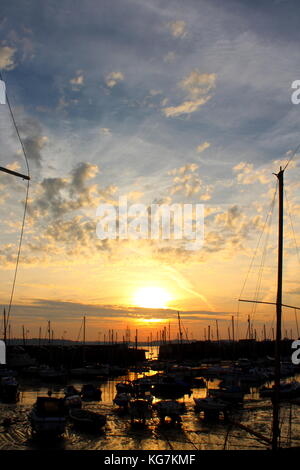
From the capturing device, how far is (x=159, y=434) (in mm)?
32781

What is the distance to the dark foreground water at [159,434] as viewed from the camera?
2884 cm

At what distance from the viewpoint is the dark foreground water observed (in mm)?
28844

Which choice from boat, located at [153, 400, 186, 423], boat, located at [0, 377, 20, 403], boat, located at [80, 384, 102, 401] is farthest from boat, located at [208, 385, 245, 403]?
boat, located at [0, 377, 20, 403]

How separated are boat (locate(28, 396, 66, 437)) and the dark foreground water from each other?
800 mm

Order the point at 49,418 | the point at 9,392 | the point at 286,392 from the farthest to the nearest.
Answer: the point at 286,392 → the point at 9,392 → the point at 49,418

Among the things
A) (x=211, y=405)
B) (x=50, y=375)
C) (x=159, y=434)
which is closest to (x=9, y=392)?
(x=50, y=375)

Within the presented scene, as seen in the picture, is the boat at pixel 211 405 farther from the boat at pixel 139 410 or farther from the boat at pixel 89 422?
the boat at pixel 89 422

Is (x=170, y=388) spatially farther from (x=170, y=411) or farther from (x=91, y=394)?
(x=170, y=411)

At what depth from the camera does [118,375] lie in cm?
8969

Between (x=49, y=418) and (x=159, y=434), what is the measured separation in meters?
→ 8.97

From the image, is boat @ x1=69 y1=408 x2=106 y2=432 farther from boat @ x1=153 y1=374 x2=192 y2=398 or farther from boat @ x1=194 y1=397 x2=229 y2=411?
boat @ x1=153 y1=374 x2=192 y2=398

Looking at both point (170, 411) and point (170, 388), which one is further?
point (170, 388)
